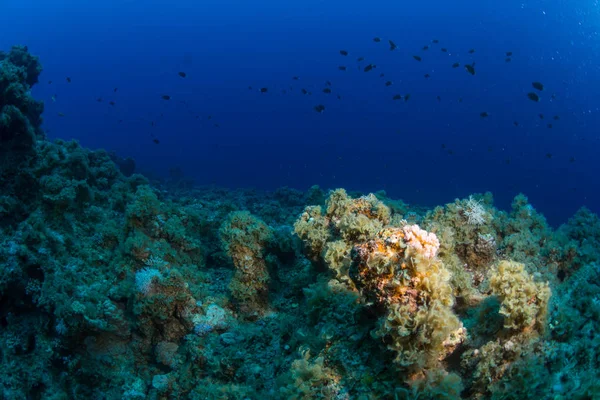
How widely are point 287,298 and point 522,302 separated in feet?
11.2

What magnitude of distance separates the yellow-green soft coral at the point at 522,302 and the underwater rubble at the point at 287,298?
12 mm

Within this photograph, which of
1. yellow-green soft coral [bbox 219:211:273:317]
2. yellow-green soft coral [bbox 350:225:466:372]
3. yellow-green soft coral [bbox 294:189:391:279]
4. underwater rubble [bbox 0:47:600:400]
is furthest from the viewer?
yellow-green soft coral [bbox 219:211:273:317]

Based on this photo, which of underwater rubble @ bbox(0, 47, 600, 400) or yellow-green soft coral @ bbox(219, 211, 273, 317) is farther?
yellow-green soft coral @ bbox(219, 211, 273, 317)

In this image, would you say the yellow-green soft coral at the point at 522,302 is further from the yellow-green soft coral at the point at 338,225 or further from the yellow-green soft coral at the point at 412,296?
the yellow-green soft coral at the point at 338,225

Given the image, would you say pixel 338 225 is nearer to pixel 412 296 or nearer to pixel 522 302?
pixel 412 296

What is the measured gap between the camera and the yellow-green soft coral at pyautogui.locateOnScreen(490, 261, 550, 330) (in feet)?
9.20

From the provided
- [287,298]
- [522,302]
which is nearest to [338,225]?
[287,298]

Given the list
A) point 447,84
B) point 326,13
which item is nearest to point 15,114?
point 447,84

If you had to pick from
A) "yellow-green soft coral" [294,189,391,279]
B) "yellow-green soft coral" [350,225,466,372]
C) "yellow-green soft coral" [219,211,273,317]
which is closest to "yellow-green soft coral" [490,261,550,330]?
"yellow-green soft coral" [350,225,466,372]

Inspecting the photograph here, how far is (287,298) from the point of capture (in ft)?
18.2

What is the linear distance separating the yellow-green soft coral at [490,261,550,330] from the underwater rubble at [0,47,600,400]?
0.5 inches

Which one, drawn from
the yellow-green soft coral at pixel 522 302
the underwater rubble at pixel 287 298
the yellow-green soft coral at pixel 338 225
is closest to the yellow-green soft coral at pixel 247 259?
the underwater rubble at pixel 287 298

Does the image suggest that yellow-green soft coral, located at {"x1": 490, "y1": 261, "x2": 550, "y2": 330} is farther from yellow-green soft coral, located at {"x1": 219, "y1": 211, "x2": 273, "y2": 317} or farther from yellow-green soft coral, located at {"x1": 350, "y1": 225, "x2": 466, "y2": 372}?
yellow-green soft coral, located at {"x1": 219, "y1": 211, "x2": 273, "y2": 317}

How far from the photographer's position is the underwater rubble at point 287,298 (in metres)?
2.72
